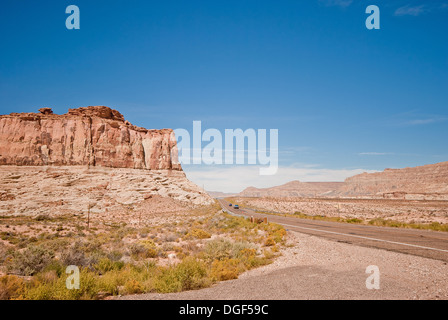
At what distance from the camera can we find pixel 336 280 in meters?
6.91

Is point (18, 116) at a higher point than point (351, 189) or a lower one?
higher

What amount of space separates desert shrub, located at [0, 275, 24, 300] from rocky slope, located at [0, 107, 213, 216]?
138ft

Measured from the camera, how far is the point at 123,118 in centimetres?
7656

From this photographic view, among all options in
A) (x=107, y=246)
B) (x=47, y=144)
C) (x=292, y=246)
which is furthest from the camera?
(x=47, y=144)

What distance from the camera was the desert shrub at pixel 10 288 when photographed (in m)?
6.41

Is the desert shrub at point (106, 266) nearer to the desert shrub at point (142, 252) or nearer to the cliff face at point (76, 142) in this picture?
the desert shrub at point (142, 252)

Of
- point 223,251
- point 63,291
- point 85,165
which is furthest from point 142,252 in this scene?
point 85,165

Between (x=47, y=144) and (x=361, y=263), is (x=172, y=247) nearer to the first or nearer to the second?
(x=361, y=263)

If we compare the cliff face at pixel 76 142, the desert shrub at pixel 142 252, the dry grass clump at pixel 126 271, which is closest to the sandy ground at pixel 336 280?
the dry grass clump at pixel 126 271

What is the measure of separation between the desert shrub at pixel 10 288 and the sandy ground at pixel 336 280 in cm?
274

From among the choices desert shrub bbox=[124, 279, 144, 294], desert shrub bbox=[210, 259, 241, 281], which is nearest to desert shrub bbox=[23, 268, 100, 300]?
desert shrub bbox=[124, 279, 144, 294]

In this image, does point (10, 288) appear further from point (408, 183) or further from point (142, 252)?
point (408, 183)
